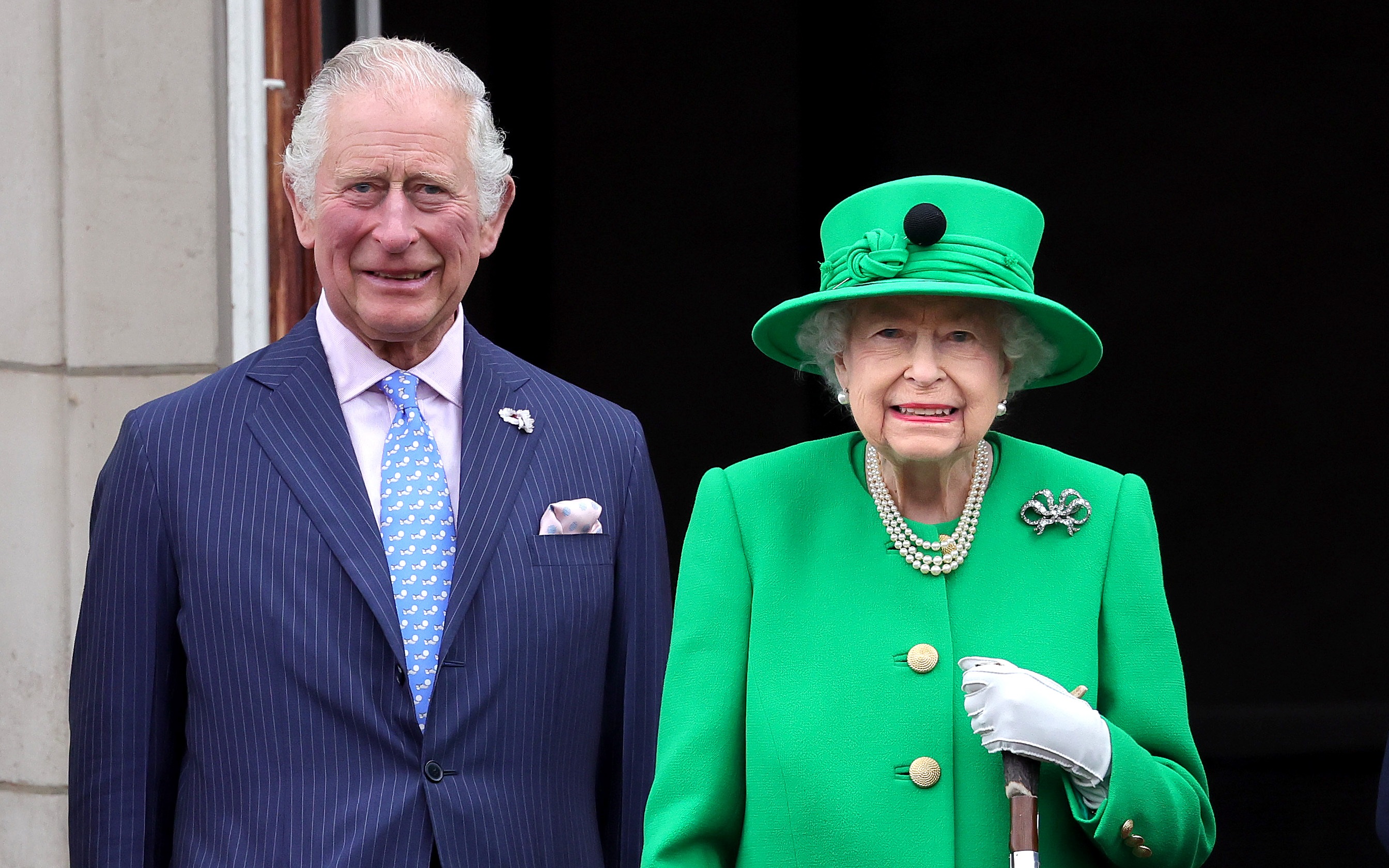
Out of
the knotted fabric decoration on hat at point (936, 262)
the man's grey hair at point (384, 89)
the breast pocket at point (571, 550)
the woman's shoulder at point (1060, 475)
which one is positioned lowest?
the breast pocket at point (571, 550)

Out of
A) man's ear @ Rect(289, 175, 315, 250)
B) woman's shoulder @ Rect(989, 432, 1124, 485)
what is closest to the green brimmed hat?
woman's shoulder @ Rect(989, 432, 1124, 485)

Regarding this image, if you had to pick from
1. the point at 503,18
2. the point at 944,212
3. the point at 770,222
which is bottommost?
the point at 944,212

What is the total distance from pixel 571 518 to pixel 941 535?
57 centimetres

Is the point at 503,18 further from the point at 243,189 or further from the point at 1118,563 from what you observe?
the point at 1118,563

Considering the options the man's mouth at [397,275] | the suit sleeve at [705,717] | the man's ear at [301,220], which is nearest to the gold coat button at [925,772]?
the suit sleeve at [705,717]

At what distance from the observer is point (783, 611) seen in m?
2.06

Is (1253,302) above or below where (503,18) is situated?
below

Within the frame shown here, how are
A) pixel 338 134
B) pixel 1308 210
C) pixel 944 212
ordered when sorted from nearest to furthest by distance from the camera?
1. pixel 944 212
2. pixel 338 134
3. pixel 1308 210

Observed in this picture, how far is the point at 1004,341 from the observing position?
204 cm

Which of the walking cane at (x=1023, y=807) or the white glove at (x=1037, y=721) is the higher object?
the white glove at (x=1037, y=721)

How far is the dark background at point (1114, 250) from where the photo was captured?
21.7 ft

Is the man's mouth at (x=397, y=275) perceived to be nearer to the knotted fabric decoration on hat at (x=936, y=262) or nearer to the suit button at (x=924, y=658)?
the knotted fabric decoration on hat at (x=936, y=262)

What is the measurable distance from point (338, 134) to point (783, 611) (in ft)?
3.06

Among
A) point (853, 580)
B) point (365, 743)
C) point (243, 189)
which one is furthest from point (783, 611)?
point (243, 189)
